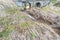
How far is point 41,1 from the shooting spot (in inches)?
565

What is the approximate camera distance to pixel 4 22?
453cm

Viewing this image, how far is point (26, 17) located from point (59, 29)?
0.98m

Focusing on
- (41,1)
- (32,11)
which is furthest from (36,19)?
(41,1)

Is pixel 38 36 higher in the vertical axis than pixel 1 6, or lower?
lower

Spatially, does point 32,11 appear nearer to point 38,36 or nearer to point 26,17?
point 26,17

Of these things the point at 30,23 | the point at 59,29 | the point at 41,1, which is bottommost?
the point at 41,1

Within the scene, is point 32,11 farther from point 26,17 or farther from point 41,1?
point 41,1

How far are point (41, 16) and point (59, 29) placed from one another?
654mm

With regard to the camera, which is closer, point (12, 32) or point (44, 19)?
point (12, 32)

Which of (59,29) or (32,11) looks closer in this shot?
(59,29)

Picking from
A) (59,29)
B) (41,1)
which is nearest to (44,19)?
(59,29)

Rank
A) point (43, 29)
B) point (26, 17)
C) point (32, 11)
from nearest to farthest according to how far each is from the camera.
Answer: point (43, 29) → point (26, 17) → point (32, 11)

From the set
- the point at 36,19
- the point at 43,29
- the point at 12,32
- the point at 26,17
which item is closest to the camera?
the point at 12,32

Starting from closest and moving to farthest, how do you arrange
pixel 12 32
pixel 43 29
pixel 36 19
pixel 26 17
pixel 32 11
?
pixel 12 32 → pixel 43 29 → pixel 26 17 → pixel 36 19 → pixel 32 11
